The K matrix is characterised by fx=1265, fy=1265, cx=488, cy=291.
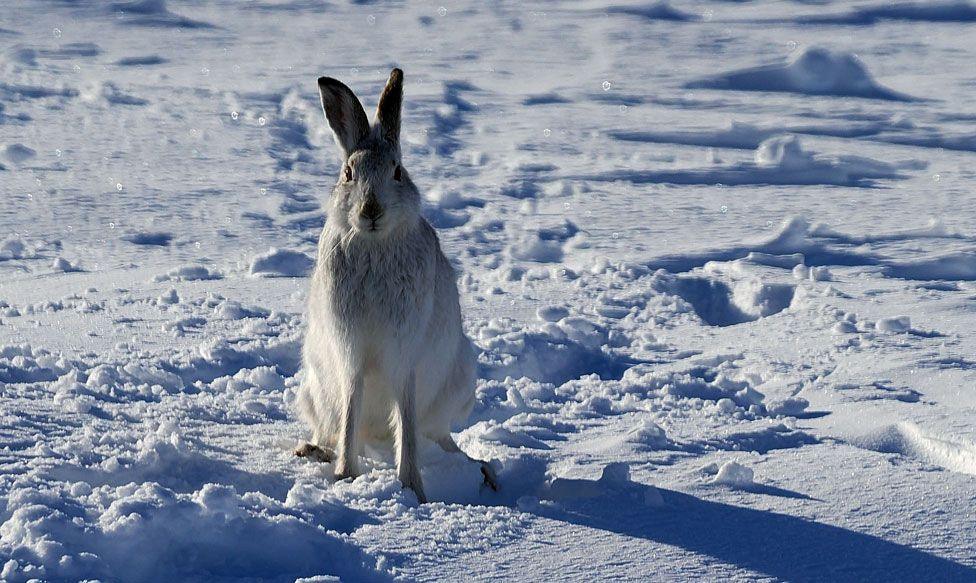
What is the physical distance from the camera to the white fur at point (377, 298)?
143 inches

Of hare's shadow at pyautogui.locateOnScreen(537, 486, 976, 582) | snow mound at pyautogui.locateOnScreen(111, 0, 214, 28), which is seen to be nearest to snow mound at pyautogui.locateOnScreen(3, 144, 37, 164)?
snow mound at pyautogui.locateOnScreen(111, 0, 214, 28)

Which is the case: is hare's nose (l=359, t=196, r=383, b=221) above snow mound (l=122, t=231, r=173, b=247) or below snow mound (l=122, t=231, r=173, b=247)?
above

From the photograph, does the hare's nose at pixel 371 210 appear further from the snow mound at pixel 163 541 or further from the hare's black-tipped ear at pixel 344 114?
the snow mound at pixel 163 541

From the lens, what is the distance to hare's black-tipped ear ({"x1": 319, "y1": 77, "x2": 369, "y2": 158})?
12.1 ft

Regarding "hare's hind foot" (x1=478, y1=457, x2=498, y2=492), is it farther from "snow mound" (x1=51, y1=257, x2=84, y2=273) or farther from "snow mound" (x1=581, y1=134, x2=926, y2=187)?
"snow mound" (x1=581, y1=134, x2=926, y2=187)

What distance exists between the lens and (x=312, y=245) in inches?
269

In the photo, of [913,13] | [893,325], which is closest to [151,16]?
[913,13]

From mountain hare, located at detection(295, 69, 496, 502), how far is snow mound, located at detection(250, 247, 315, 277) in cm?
240

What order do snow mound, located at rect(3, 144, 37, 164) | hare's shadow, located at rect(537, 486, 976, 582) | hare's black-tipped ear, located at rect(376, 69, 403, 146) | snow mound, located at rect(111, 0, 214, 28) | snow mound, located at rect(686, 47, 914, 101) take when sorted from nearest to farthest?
hare's shadow, located at rect(537, 486, 976, 582) < hare's black-tipped ear, located at rect(376, 69, 403, 146) < snow mound, located at rect(3, 144, 37, 164) < snow mound, located at rect(686, 47, 914, 101) < snow mound, located at rect(111, 0, 214, 28)

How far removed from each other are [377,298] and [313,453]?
603mm

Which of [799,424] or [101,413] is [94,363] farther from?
[799,424]

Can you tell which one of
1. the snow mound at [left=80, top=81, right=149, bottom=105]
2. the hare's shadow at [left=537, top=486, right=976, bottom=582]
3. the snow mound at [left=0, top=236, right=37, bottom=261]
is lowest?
the snow mound at [left=0, top=236, right=37, bottom=261]

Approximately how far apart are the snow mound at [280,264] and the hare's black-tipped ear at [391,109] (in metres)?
2.66

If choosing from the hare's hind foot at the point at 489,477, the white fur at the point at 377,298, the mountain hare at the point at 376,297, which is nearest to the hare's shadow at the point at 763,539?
the hare's hind foot at the point at 489,477
